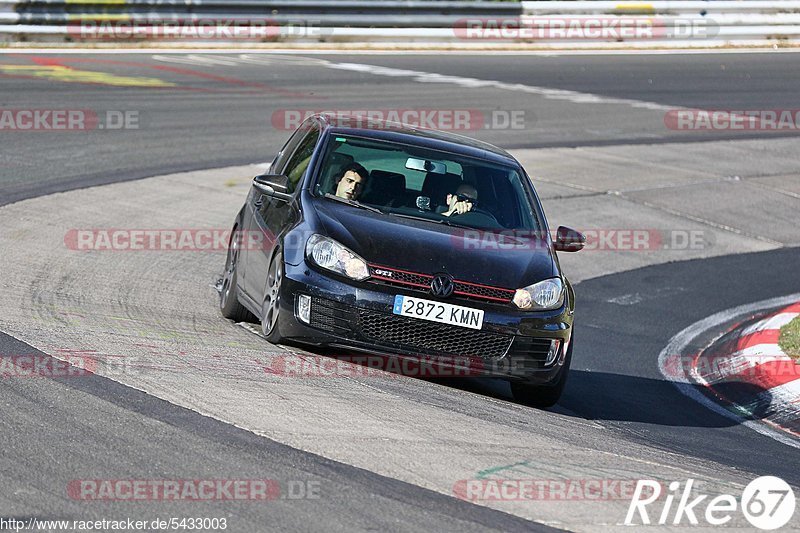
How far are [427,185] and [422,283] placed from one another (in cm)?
129

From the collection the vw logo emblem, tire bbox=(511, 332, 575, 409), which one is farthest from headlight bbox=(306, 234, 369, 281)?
tire bbox=(511, 332, 575, 409)

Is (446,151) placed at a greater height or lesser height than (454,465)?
greater

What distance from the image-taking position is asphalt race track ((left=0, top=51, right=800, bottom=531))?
5.35 m

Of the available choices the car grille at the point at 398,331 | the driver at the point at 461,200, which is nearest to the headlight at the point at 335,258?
the car grille at the point at 398,331

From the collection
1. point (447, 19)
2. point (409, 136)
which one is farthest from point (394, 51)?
point (409, 136)

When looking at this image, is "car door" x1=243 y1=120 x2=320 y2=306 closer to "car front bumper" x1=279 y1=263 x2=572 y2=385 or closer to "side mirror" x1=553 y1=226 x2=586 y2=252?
"car front bumper" x1=279 y1=263 x2=572 y2=385

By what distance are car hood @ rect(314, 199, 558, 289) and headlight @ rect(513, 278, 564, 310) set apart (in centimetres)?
4

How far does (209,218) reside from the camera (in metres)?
13.2

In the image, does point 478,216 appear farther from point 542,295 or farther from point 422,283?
point 422,283

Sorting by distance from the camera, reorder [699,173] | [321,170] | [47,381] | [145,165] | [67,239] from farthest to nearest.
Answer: [699,173]
[145,165]
[67,239]
[321,170]
[47,381]

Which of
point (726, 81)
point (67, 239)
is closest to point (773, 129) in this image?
point (726, 81)

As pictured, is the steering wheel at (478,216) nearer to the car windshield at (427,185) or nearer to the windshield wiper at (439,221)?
the car windshield at (427,185)

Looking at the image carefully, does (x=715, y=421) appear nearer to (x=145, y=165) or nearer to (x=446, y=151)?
(x=446, y=151)

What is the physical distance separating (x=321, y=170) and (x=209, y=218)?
16.1 ft
